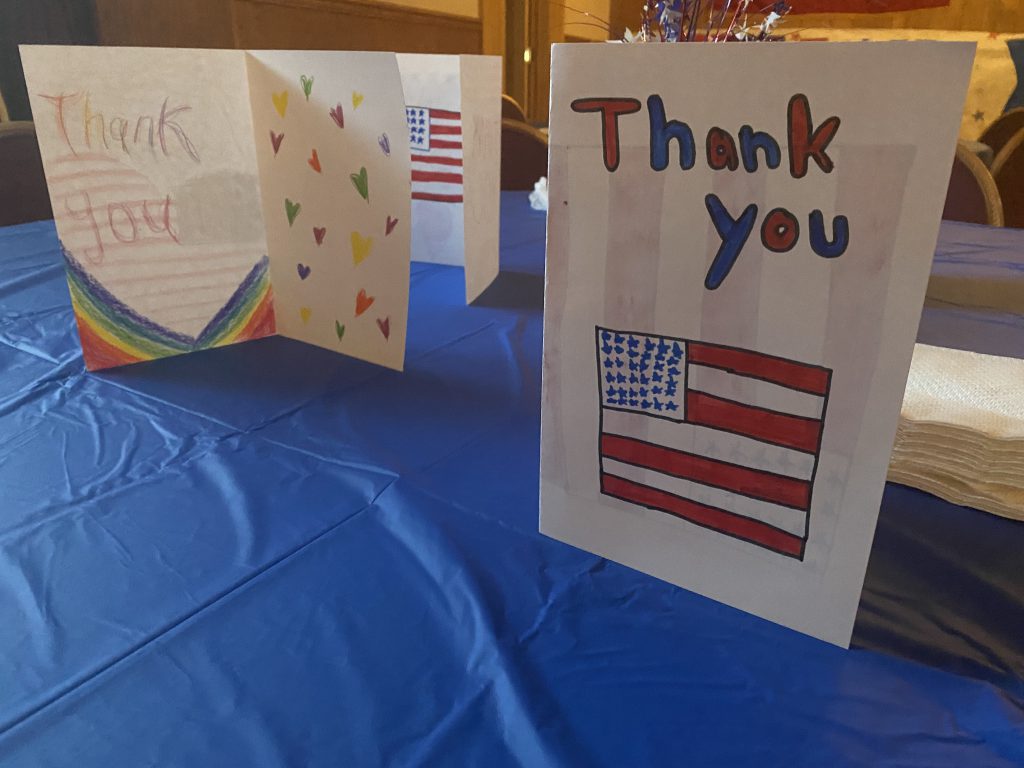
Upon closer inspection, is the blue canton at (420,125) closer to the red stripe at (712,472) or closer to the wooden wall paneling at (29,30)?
the red stripe at (712,472)

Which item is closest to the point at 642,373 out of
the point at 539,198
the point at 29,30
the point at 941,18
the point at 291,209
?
the point at 291,209

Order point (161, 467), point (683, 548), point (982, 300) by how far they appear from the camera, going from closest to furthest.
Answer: point (683, 548)
point (161, 467)
point (982, 300)

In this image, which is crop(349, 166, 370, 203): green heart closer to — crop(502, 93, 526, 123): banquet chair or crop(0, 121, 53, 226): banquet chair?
crop(0, 121, 53, 226): banquet chair

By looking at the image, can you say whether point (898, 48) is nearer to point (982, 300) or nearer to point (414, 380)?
point (414, 380)

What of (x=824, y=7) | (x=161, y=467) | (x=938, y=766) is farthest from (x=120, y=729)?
(x=824, y=7)

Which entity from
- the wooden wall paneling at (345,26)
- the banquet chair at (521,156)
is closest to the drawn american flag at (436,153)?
the banquet chair at (521,156)

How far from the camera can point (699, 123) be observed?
1.44ft

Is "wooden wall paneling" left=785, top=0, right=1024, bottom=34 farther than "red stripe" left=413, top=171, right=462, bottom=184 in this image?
Yes

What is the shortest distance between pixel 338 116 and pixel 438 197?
0.47 m

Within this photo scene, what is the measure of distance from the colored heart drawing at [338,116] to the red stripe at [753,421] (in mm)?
569

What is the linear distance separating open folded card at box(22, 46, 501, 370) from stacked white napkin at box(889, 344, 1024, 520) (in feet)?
1.81

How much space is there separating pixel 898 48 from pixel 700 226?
14cm

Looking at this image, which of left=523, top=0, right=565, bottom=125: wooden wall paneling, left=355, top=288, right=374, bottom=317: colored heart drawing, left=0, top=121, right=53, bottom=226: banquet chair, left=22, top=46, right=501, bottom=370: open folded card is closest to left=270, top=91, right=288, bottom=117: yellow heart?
left=22, top=46, right=501, bottom=370: open folded card

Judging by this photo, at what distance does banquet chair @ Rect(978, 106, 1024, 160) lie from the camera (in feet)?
9.00
